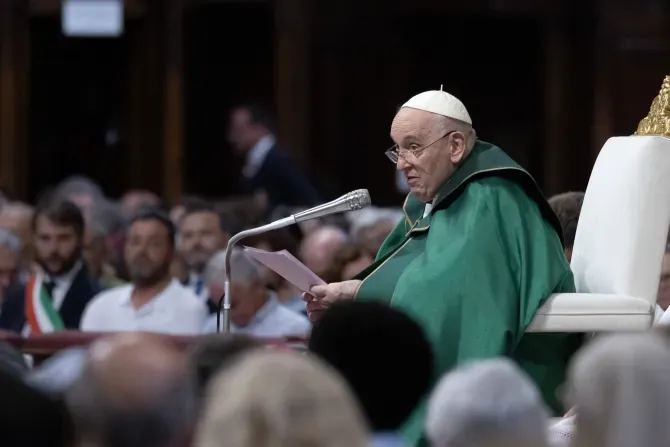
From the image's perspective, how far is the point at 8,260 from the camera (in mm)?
7559

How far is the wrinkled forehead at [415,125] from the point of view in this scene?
508 cm

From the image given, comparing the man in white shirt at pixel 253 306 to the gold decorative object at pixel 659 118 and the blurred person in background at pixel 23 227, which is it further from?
the blurred person in background at pixel 23 227

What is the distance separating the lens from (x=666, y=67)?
40.2 ft

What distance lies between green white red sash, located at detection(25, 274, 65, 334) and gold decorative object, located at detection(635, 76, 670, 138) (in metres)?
3.00

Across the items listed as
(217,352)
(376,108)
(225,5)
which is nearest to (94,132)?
(225,5)

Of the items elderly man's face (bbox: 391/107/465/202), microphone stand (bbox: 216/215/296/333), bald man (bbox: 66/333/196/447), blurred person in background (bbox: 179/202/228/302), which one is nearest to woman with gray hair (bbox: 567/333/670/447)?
bald man (bbox: 66/333/196/447)

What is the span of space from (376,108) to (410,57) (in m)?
0.56

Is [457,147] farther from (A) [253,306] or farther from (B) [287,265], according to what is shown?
(A) [253,306]

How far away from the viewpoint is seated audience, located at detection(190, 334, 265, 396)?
119 inches

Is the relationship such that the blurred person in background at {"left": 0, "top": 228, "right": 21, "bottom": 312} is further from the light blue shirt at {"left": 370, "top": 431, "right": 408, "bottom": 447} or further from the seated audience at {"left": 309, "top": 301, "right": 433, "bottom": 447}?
the light blue shirt at {"left": 370, "top": 431, "right": 408, "bottom": 447}

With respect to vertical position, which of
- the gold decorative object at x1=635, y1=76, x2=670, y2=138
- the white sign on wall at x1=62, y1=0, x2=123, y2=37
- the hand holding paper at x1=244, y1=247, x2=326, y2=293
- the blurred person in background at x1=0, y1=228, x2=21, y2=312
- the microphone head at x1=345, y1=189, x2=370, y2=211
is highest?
the white sign on wall at x1=62, y1=0, x2=123, y2=37

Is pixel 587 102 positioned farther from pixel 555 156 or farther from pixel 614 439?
pixel 614 439

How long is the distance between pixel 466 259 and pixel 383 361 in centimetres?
198

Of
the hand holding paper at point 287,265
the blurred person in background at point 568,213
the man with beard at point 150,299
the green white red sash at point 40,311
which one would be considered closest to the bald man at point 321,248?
the man with beard at point 150,299
